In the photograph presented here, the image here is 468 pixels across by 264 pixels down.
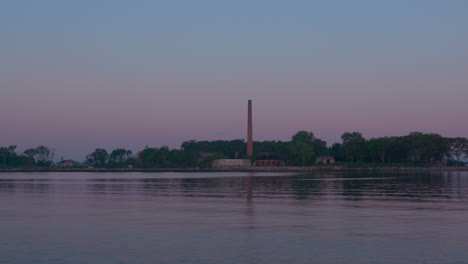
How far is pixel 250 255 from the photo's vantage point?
19453 millimetres

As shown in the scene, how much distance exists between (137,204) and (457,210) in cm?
2037

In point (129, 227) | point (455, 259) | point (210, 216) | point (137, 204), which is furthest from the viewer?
point (137, 204)

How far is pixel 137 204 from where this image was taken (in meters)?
41.7

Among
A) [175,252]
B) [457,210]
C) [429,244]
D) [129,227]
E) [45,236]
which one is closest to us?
[175,252]

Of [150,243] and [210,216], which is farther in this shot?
[210,216]

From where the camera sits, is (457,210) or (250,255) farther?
(457,210)

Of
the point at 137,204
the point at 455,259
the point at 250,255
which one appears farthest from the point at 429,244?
the point at 137,204

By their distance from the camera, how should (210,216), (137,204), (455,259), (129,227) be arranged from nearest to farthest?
(455,259), (129,227), (210,216), (137,204)

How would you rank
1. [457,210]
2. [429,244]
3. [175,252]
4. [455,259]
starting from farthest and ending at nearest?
[457,210] → [429,244] → [175,252] → [455,259]

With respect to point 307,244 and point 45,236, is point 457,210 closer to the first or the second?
point 307,244

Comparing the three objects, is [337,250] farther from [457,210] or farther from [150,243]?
[457,210]

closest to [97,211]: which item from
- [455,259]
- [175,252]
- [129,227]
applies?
[129,227]

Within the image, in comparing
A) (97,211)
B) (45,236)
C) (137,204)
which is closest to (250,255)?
(45,236)

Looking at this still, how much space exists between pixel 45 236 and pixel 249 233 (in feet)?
26.5
